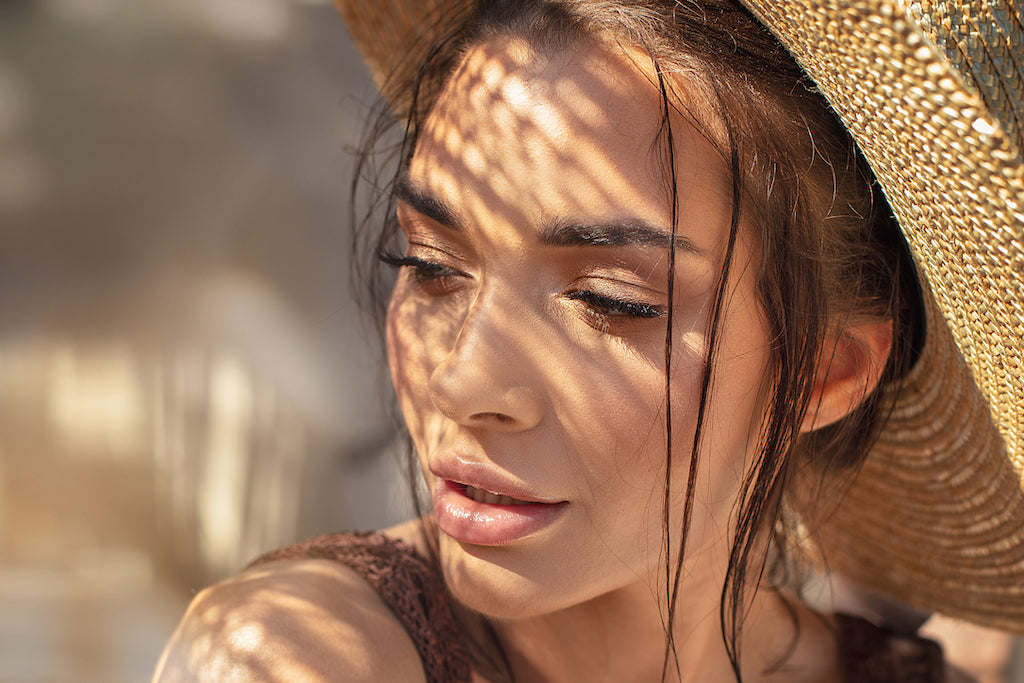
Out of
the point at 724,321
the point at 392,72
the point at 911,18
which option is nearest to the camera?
the point at 911,18

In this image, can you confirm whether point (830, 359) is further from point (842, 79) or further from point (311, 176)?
point (311, 176)

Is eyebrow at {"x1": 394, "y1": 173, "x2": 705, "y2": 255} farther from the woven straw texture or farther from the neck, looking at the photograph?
the neck

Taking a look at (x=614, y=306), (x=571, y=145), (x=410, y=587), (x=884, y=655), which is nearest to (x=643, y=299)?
(x=614, y=306)

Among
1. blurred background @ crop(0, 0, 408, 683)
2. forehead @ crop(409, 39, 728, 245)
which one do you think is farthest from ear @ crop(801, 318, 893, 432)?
blurred background @ crop(0, 0, 408, 683)

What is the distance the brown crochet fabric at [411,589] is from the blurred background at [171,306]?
4.12 feet

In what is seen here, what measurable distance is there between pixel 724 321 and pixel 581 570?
0.94 ft

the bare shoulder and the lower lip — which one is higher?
the lower lip

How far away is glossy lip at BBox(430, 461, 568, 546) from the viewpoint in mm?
923

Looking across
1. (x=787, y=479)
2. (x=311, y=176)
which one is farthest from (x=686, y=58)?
(x=311, y=176)

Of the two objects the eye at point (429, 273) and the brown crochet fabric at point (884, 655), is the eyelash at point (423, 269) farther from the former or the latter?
the brown crochet fabric at point (884, 655)

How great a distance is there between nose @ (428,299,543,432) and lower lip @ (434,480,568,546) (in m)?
0.09

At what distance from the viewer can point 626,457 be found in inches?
37.3

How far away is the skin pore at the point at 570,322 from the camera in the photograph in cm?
92

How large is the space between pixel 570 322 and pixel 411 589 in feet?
1.43
